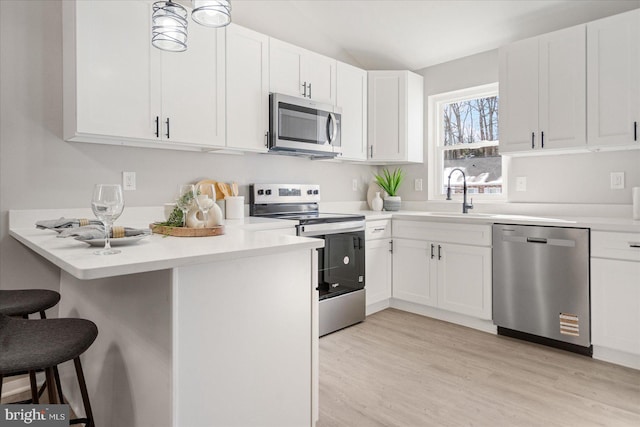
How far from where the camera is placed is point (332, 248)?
3020mm

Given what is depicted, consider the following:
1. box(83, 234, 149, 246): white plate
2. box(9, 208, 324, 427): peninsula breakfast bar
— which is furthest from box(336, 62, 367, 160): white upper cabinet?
box(83, 234, 149, 246): white plate

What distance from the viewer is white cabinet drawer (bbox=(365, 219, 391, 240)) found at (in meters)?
3.39

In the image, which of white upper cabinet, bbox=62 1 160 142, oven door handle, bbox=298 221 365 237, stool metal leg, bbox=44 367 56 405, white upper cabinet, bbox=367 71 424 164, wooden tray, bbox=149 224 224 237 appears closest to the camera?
stool metal leg, bbox=44 367 56 405

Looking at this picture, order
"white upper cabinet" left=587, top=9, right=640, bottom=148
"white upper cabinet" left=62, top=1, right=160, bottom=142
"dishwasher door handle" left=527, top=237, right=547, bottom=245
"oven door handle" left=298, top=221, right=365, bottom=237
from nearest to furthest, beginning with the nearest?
"white upper cabinet" left=62, top=1, right=160, bottom=142 < "white upper cabinet" left=587, top=9, right=640, bottom=148 < "dishwasher door handle" left=527, top=237, right=547, bottom=245 < "oven door handle" left=298, top=221, right=365, bottom=237

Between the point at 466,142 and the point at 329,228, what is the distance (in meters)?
1.83

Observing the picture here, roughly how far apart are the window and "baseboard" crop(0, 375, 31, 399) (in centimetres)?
358

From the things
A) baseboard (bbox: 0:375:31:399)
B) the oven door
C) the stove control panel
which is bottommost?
baseboard (bbox: 0:375:31:399)

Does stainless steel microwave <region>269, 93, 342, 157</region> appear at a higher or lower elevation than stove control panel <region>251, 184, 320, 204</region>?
higher

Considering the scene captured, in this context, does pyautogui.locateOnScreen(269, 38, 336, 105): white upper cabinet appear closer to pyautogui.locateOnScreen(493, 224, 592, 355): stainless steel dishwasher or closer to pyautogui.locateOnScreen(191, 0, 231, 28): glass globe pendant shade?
pyautogui.locateOnScreen(191, 0, 231, 28): glass globe pendant shade

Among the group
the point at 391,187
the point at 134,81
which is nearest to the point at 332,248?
the point at 391,187

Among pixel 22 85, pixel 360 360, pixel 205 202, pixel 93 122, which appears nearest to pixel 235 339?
pixel 205 202

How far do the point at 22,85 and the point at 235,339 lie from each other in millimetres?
2041

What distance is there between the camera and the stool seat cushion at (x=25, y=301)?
170 cm

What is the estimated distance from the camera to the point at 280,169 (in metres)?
3.46
